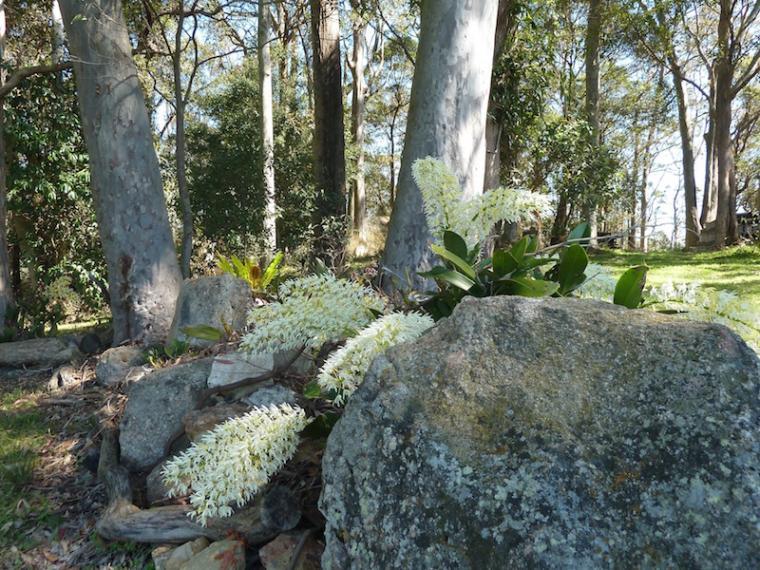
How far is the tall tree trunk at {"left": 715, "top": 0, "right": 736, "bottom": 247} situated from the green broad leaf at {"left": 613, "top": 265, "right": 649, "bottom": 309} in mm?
14230

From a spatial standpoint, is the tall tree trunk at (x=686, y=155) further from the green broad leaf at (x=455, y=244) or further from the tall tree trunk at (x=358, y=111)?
the green broad leaf at (x=455, y=244)

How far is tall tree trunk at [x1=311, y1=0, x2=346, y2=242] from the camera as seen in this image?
924 centimetres

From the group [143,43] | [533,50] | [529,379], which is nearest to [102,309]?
[143,43]

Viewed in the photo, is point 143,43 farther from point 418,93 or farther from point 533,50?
point 533,50

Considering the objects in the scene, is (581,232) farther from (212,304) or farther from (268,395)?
(212,304)

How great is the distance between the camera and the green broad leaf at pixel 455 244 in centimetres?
214

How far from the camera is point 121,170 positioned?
5.33 meters

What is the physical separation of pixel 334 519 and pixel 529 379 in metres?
0.58

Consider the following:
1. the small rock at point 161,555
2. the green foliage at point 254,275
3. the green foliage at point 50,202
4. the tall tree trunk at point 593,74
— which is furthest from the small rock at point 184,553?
the tall tree trunk at point 593,74

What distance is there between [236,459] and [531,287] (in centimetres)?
112

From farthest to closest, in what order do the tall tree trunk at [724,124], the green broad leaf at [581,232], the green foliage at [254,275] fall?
the tall tree trunk at [724,124]
the green foliage at [254,275]
the green broad leaf at [581,232]

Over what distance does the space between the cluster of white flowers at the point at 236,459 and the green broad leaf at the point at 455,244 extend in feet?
2.83

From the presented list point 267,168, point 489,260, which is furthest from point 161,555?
point 267,168

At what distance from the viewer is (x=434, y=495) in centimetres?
125
